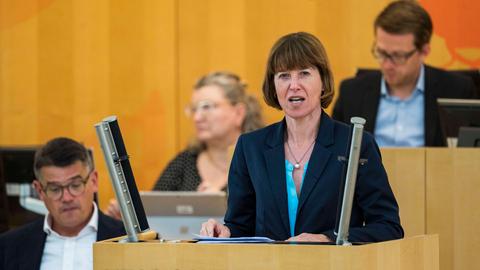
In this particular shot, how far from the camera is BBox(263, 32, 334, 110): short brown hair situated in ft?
10.5

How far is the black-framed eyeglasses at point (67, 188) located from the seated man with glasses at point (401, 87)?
147cm

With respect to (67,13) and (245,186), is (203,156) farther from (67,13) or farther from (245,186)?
(245,186)

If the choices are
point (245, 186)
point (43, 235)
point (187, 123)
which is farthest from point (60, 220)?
point (187, 123)

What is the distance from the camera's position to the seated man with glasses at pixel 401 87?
5.29 metres

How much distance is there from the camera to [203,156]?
5945 mm

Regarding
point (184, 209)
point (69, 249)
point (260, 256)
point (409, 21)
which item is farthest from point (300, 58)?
point (409, 21)

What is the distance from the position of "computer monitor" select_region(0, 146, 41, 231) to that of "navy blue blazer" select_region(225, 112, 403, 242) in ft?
6.45

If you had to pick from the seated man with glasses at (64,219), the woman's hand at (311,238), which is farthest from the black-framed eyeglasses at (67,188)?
the woman's hand at (311,238)

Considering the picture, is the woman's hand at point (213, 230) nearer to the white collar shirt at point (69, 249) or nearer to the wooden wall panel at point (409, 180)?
the wooden wall panel at point (409, 180)

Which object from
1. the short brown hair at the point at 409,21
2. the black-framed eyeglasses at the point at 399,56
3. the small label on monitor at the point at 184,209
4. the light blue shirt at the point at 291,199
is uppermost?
the short brown hair at the point at 409,21

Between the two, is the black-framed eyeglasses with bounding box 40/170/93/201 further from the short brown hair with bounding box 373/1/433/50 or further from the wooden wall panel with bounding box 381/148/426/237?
the short brown hair with bounding box 373/1/433/50

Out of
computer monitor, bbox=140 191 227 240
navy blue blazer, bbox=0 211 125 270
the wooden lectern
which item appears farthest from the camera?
computer monitor, bbox=140 191 227 240

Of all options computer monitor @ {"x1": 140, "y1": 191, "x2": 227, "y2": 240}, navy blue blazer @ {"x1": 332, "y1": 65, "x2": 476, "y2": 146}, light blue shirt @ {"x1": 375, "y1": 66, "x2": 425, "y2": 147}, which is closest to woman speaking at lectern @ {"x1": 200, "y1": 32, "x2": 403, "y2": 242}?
computer monitor @ {"x1": 140, "y1": 191, "x2": 227, "y2": 240}

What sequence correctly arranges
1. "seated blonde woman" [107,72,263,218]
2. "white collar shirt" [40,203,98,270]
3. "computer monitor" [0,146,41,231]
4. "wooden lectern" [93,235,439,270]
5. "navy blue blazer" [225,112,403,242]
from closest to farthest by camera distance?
"wooden lectern" [93,235,439,270], "navy blue blazer" [225,112,403,242], "white collar shirt" [40,203,98,270], "computer monitor" [0,146,41,231], "seated blonde woman" [107,72,263,218]
